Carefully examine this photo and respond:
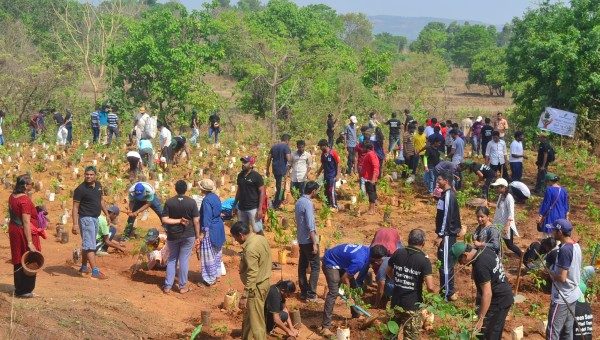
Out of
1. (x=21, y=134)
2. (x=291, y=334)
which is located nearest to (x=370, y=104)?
(x=21, y=134)

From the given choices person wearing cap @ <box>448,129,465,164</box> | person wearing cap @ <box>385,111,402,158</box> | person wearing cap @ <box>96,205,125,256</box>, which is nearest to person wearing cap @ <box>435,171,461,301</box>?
person wearing cap @ <box>96,205,125,256</box>

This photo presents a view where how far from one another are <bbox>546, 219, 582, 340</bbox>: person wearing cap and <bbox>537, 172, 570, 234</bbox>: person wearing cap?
3596mm

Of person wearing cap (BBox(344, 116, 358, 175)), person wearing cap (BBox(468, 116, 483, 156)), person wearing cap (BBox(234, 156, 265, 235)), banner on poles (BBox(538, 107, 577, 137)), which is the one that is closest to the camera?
person wearing cap (BBox(234, 156, 265, 235))

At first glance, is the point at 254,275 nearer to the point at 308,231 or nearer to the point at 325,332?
the point at 325,332

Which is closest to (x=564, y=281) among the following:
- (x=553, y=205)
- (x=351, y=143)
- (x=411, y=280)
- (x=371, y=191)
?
(x=411, y=280)

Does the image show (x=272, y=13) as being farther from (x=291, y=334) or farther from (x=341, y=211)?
(x=291, y=334)

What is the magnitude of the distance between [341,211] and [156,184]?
3.80 meters

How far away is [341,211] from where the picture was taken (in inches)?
578

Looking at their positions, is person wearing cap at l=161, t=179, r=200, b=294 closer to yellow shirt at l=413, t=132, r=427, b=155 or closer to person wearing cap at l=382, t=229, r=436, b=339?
person wearing cap at l=382, t=229, r=436, b=339

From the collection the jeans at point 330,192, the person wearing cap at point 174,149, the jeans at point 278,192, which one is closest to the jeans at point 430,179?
the jeans at point 330,192

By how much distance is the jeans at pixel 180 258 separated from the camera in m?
9.38

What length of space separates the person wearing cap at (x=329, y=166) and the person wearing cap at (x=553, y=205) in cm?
394

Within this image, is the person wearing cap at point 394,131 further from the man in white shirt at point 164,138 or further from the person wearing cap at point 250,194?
the person wearing cap at point 250,194

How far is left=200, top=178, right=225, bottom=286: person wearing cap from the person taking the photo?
972 centimetres
